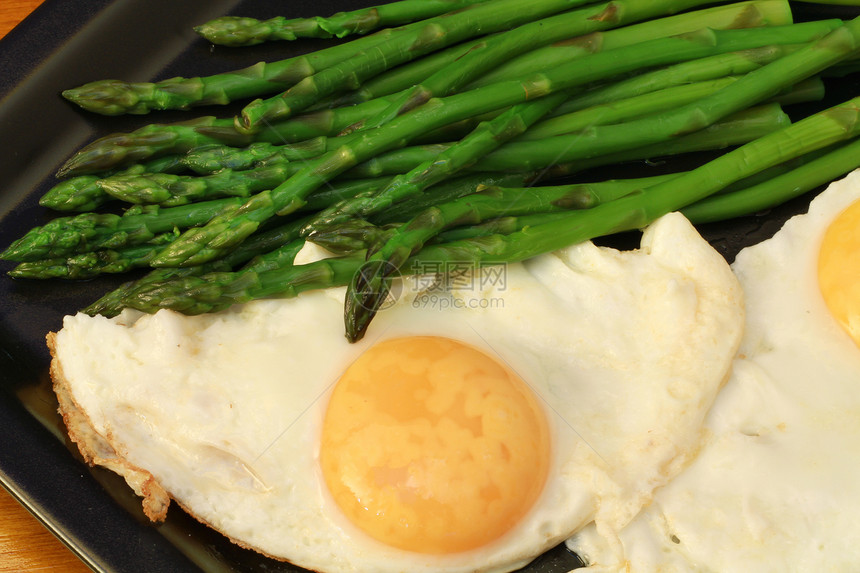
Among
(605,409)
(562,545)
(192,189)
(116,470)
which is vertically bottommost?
(562,545)

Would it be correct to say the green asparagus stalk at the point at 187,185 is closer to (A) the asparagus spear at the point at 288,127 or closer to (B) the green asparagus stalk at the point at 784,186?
(A) the asparagus spear at the point at 288,127

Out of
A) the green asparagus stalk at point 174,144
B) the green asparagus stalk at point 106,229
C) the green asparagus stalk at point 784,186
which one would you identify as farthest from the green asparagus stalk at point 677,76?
the green asparagus stalk at point 106,229

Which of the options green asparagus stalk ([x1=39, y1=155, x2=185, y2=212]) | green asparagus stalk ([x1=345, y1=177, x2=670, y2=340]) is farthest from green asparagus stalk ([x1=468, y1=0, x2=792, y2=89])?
green asparagus stalk ([x1=39, y1=155, x2=185, y2=212])

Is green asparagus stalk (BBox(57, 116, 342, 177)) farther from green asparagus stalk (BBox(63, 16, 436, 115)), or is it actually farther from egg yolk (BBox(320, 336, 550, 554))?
egg yolk (BBox(320, 336, 550, 554))

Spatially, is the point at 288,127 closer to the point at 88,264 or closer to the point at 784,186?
the point at 88,264

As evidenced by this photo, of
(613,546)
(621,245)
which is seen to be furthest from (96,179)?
(613,546)

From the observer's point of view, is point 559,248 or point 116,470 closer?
point 116,470

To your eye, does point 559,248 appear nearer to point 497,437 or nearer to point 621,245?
point 621,245
